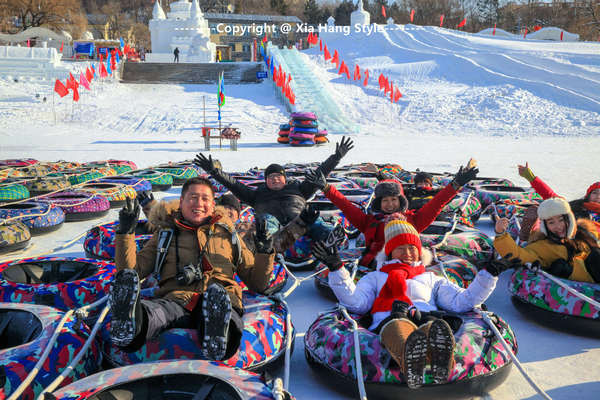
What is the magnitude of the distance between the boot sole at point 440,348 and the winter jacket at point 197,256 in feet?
4.02

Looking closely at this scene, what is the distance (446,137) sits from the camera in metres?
22.0

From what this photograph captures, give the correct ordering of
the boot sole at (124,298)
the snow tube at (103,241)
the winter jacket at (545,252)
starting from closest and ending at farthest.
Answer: the boot sole at (124,298) < the winter jacket at (545,252) < the snow tube at (103,241)

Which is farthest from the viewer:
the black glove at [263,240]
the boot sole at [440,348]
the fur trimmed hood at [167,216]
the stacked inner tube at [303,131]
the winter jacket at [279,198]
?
the stacked inner tube at [303,131]

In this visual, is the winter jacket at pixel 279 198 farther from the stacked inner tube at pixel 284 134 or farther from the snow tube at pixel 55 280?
the stacked inner tube at pixel 284 134

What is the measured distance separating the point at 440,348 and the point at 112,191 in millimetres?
7021

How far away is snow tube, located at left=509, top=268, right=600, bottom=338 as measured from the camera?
3879mm

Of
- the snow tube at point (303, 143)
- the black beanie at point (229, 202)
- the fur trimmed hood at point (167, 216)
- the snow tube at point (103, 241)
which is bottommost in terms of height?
the snow tube at point (303, 143)

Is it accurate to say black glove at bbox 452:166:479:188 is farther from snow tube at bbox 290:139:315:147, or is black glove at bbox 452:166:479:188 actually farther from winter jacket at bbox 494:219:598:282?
snow tube at bbox 290:139:315:147

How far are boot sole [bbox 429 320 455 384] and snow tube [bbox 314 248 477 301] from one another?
59.3 inches

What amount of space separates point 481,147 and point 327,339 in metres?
16.4

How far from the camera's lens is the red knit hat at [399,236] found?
3.52 m

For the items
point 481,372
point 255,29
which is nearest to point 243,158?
point 481,372

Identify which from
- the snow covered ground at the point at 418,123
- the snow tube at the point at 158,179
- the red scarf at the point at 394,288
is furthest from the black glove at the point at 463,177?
the snow tube at the point at 158,179

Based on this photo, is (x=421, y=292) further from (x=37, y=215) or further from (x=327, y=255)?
(x=37, y=215)
